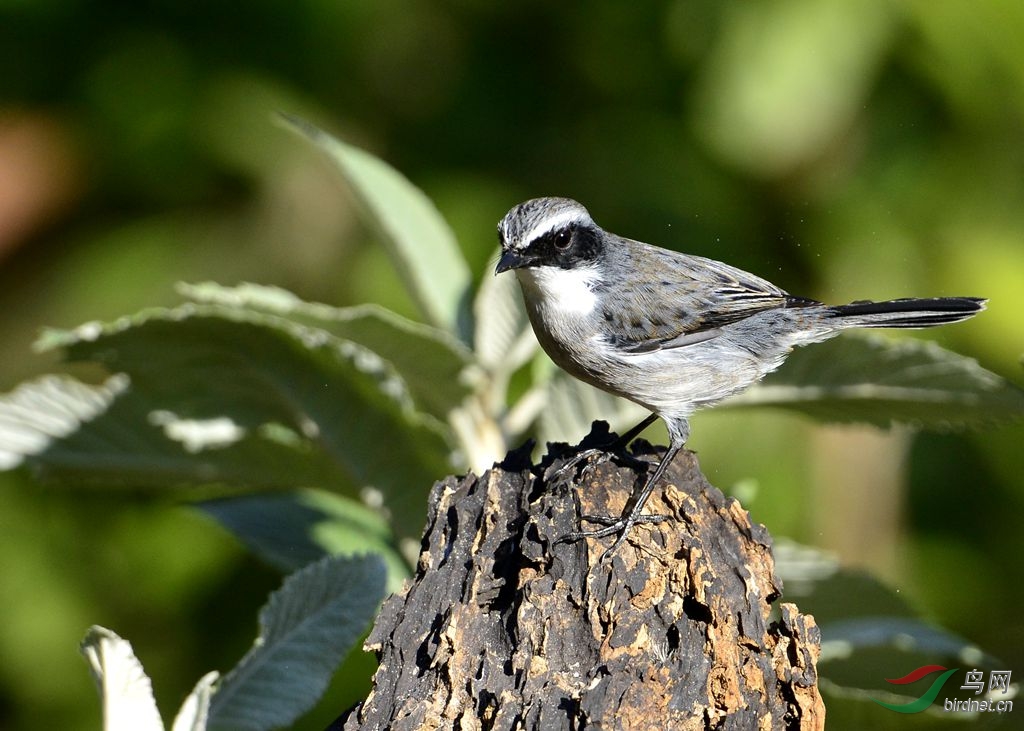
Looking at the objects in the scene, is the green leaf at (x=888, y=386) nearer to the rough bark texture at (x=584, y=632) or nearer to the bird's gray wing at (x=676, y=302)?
the bird's gray wing at (x=676, y=302)

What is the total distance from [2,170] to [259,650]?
358 centimetres

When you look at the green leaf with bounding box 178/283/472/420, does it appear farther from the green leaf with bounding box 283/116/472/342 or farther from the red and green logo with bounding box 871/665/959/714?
the red and green logo with bounding box 871/665/959/714

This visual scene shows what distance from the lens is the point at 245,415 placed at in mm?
2670

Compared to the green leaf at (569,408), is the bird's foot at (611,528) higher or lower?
lower

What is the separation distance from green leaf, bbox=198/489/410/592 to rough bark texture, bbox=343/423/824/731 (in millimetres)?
746

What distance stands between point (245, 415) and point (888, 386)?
1.58 m

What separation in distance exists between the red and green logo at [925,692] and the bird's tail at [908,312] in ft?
3.19

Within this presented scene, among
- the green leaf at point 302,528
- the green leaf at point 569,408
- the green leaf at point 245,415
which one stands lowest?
the green leaf at point 302,528

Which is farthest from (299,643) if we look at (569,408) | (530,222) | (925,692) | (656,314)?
(925,692)

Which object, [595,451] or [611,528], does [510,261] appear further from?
[611,528]

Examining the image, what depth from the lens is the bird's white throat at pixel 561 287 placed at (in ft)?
9.78

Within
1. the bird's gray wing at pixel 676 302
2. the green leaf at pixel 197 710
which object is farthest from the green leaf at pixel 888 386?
the green leaf at pixel 197 710

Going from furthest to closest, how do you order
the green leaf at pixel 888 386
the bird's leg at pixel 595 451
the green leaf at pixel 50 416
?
1. the green leaf at pixel 50 416
2. the green leaf at pixel 888 386
3. the bird's leg at pixel 595 451

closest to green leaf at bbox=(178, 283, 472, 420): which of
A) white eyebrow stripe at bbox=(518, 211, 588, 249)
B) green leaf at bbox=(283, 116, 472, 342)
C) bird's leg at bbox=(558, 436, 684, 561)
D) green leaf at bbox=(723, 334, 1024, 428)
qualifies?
green leaf at bbox=(283, 116, 472, 342)
